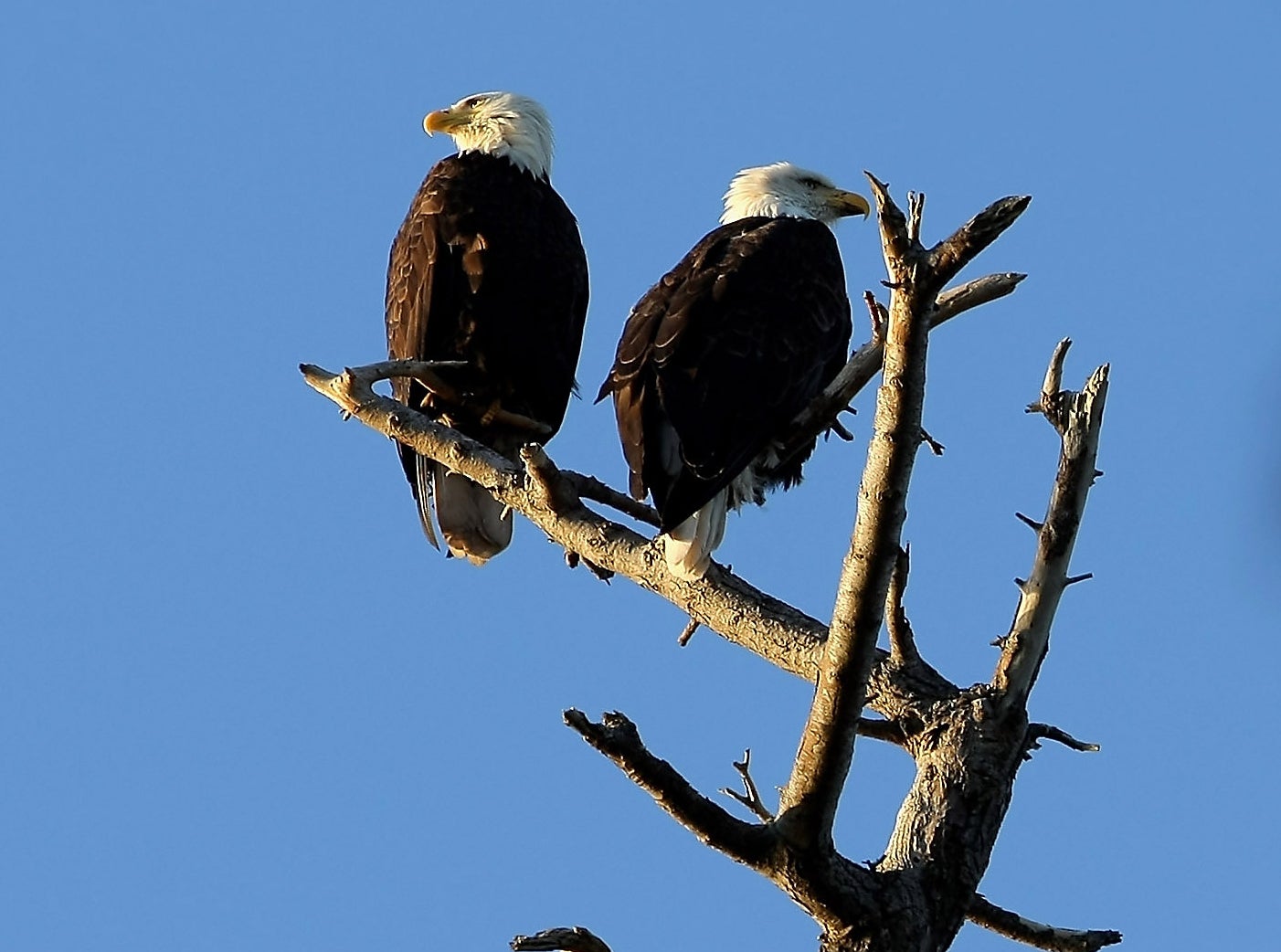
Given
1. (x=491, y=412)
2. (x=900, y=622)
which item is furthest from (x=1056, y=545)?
(x=491, y=412)

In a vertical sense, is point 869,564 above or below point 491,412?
below

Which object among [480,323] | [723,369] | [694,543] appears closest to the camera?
[694,543]

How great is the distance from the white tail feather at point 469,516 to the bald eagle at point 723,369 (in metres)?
1.08

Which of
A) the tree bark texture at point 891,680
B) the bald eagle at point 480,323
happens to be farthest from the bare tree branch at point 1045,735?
the bald eagle at point 480,323

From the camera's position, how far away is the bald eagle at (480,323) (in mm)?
6332

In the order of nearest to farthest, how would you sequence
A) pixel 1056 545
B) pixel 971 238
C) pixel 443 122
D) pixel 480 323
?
pixel 971 238, pixel 1056 545, pixel 480 323, pixel 443 122

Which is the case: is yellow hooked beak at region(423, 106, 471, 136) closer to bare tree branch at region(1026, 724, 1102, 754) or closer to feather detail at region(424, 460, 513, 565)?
feather detail at region(424, 460, 513, 565)

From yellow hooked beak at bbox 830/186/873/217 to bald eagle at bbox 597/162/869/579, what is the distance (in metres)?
0.56

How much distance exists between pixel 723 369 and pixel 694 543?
0.65 metres

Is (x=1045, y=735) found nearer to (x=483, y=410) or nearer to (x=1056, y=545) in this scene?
(x=1056, y=545)

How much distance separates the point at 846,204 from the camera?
6559 mm

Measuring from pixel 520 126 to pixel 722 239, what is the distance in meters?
1.44

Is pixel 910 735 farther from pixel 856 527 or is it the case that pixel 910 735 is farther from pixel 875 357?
pixel 875 357

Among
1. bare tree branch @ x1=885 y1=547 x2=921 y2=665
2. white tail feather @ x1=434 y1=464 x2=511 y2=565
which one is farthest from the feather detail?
bare tree branch @ x1=885 y1=547 x2=921 y2=665
